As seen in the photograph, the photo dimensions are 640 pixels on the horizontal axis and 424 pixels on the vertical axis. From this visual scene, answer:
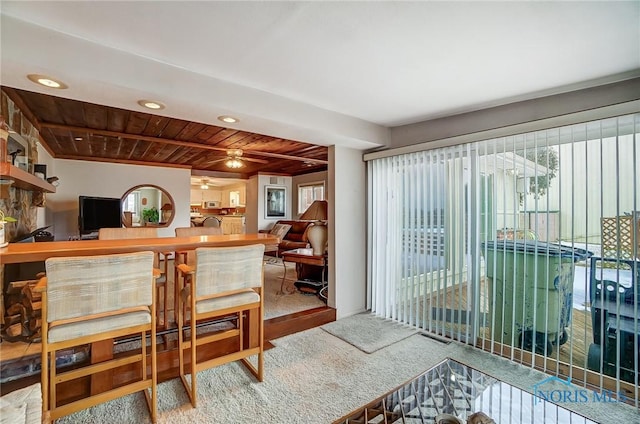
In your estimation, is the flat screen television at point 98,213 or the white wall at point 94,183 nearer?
the flat screen television at point 98,213

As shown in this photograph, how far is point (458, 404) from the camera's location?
144 cm

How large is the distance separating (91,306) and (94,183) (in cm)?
539

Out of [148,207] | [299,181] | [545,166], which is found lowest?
[148,207]

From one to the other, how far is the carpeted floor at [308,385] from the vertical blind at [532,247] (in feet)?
0.93

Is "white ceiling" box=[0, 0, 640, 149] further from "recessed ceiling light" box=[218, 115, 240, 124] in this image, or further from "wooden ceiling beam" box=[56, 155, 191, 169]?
"wooden ceiling beam" box=[56, 155, 191, 169]

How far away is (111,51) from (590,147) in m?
3.44

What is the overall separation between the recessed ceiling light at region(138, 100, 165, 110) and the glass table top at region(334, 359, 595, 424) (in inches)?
92.0

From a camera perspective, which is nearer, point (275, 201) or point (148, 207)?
point (148, 207)

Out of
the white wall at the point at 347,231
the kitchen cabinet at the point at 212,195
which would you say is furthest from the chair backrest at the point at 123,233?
the kitchen cabinet at the point at 212,195

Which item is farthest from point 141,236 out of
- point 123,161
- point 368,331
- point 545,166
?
point 123,161

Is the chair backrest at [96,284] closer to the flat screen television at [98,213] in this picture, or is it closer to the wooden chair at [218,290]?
the wooden chair at [218,290]

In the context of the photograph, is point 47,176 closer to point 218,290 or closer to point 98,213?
point 98,213

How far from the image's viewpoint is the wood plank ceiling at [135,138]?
2.94 m

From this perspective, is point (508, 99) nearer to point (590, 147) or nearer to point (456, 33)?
point (590, 147)
